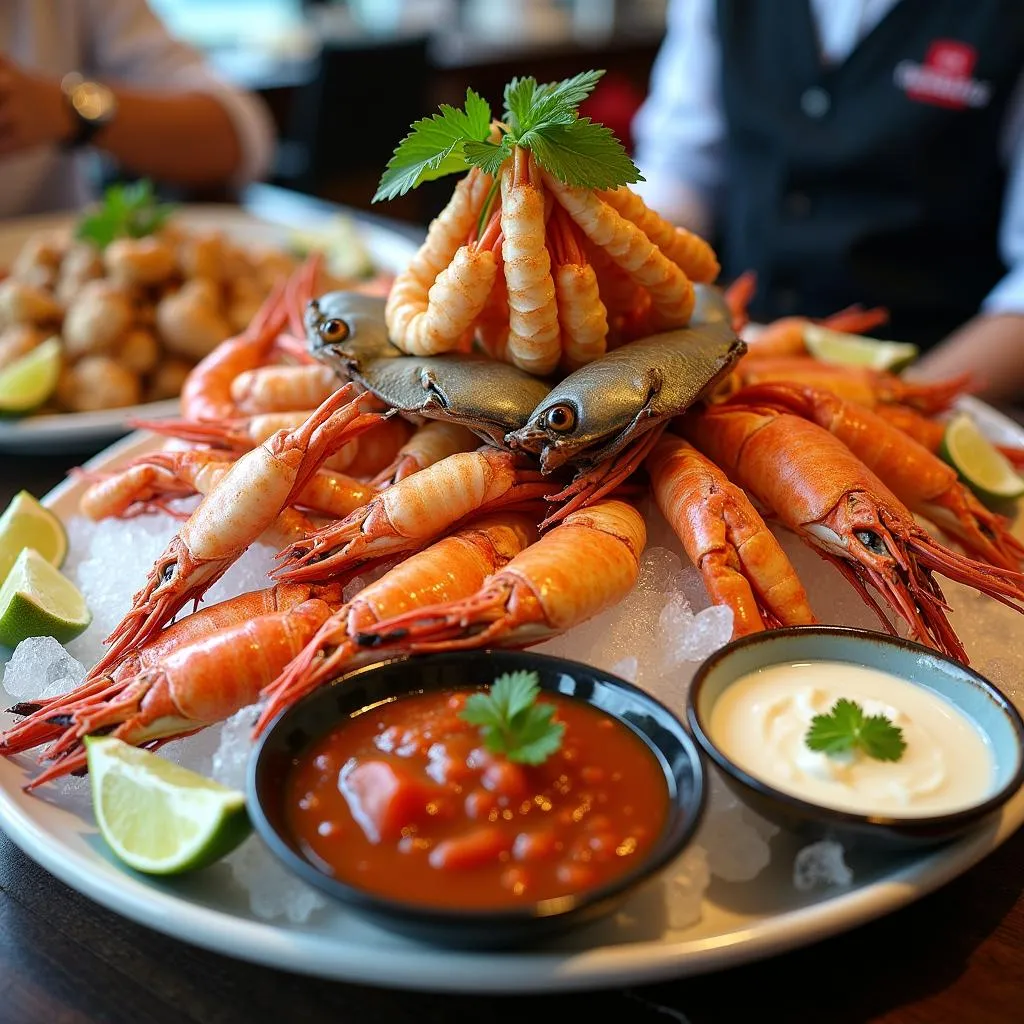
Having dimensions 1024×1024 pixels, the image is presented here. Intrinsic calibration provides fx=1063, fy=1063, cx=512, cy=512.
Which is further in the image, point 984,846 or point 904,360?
point 904,360

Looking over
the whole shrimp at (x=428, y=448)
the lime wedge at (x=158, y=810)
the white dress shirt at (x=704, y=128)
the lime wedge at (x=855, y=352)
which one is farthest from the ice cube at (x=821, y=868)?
the white dress shirt at (x=704, y=128)

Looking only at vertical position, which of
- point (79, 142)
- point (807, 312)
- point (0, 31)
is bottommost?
point (807, 312)

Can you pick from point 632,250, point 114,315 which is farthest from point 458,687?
point 114,315

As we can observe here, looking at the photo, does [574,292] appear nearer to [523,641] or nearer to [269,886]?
[523,641]

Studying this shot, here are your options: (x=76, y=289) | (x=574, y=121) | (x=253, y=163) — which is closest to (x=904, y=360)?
(x=574, y=121)

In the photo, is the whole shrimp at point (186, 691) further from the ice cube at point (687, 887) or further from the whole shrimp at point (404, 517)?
the ice cube at point (687, 887)

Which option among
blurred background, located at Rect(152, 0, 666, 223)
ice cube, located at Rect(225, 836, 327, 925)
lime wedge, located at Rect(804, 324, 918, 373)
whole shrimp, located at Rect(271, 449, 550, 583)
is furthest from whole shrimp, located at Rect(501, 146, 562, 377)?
blurred background, located at Rect(152, 0, 666, 223)

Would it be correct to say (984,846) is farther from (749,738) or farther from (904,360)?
(904,360)
